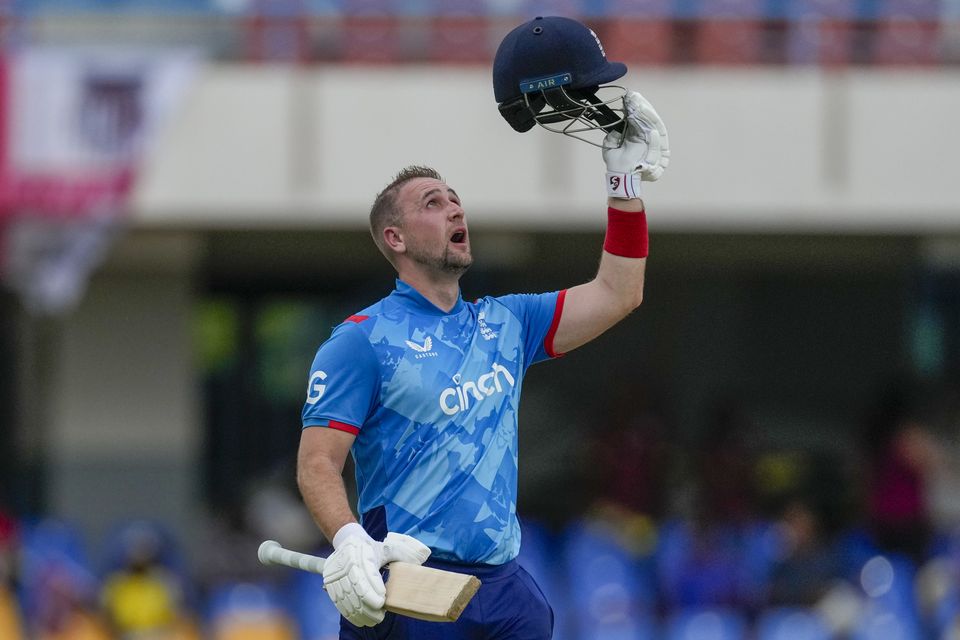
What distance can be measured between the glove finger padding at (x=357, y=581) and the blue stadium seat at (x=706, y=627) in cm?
618

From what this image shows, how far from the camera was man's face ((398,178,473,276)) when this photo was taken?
164 inches

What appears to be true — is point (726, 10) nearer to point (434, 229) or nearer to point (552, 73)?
point (552, 73)

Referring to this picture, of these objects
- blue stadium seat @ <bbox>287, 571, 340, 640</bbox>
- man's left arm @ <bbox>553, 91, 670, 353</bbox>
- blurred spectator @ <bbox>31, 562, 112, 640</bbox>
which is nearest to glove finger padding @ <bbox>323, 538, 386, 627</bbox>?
man's left arm @ <bbox>553, 91, 670, 353</bbox>

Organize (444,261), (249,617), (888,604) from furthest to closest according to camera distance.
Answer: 1. (249,617)
2. (888,604)
3. (444,261)

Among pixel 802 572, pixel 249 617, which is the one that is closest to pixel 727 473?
pixel 802 572

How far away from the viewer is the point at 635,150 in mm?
4324

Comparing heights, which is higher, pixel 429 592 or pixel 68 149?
pixel 429 592

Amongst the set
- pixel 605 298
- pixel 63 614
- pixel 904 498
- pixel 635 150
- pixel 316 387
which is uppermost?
pixel 635 150

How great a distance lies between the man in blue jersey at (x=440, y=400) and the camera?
12.9 feet

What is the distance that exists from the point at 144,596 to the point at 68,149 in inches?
117

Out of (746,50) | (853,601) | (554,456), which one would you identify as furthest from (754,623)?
(554,456)

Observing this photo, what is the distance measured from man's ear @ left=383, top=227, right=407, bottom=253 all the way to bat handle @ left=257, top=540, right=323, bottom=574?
2.70ft

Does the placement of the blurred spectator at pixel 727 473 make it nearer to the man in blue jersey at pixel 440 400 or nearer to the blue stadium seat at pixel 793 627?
the blue stadium seat at pixel 793 627

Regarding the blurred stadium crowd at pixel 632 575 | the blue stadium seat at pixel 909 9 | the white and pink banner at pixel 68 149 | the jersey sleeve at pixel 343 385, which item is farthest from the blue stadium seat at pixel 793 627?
the jersey sleeve at pixel 343 385
